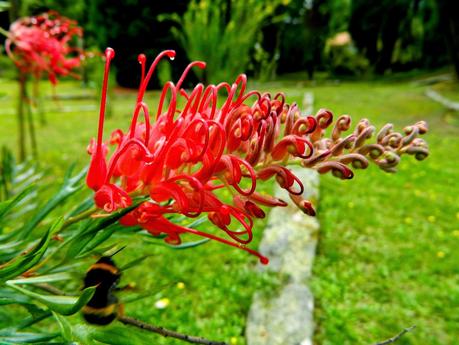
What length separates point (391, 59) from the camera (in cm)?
1568

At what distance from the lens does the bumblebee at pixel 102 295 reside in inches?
21.3

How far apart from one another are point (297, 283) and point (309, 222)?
62 centimetres

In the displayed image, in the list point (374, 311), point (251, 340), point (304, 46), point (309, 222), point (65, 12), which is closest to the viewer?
point (251, 340)

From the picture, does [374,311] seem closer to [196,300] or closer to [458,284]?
[458,284]

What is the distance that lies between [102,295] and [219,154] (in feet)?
0.74

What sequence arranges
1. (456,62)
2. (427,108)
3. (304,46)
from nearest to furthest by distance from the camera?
(427,108)
(456,62)
(304,46)

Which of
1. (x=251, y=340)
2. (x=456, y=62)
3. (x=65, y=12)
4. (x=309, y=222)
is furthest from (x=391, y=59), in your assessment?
(x=251, y=340)

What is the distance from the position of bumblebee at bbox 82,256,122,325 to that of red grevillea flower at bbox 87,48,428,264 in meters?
0.06

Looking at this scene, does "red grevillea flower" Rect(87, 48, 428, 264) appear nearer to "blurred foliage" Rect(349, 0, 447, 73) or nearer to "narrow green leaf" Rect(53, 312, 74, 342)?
"narrow green leaf" Rect(53, 312, 74, 342)

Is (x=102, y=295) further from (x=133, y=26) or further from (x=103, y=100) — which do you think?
(x=133, y=26)

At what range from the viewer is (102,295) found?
1.82ft

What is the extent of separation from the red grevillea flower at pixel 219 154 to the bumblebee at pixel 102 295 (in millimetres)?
64

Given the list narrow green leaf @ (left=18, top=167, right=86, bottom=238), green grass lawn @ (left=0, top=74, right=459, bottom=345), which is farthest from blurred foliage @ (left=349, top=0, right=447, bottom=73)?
narrow green leaf @ (left=18, top=167, right=86, bottom=238)

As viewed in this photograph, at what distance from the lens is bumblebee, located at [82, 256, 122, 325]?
1.78ft
